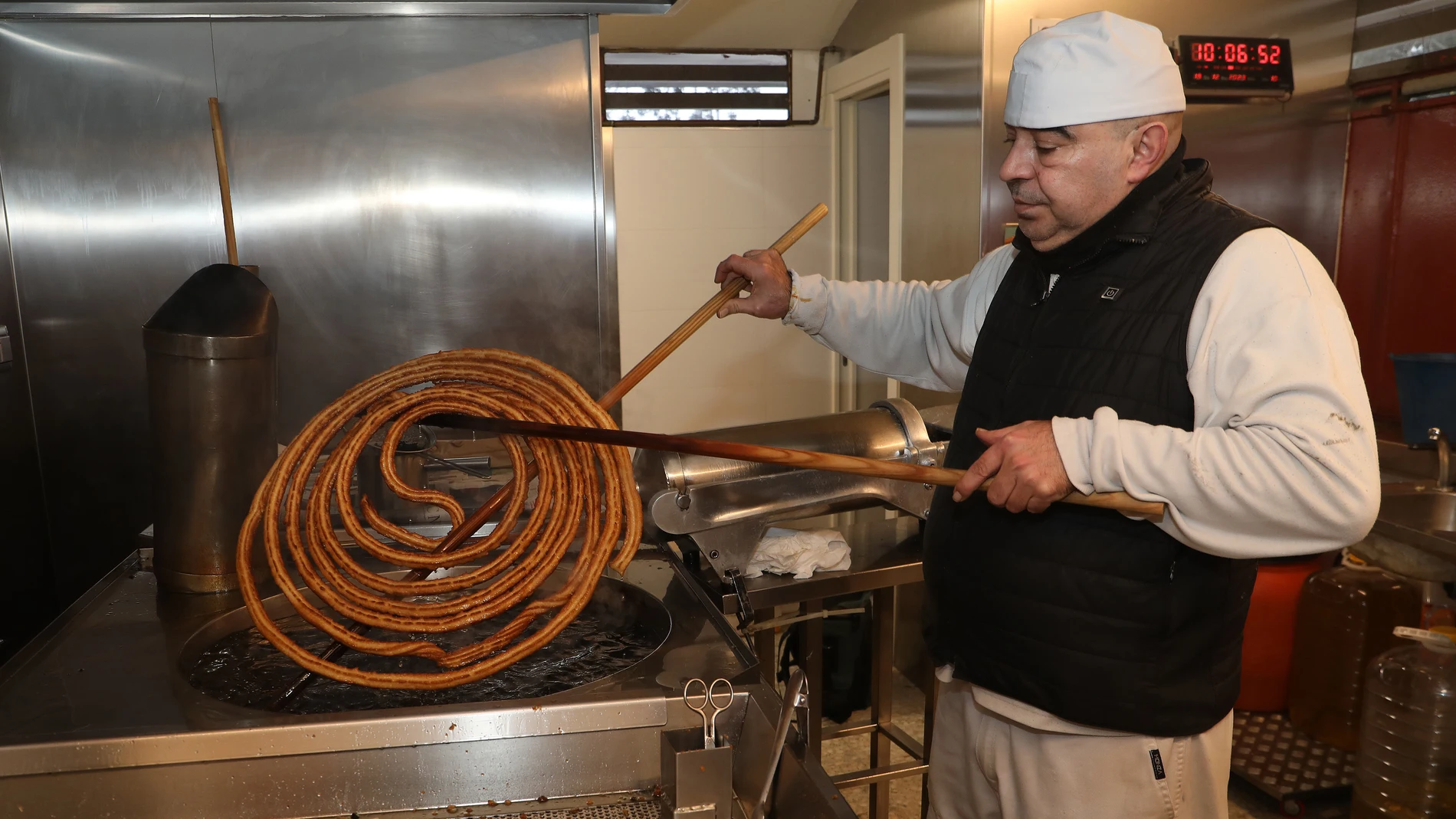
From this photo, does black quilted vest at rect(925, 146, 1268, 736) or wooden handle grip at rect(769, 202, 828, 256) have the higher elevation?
wooden handle grip at rect(769, 202, 828, 256)

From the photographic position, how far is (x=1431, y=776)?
2562mm

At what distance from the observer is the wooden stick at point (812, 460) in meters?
1.34

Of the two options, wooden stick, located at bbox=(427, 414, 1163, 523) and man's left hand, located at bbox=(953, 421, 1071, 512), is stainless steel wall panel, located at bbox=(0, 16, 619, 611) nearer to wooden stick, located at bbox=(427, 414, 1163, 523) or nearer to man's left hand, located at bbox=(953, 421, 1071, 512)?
wooden stick, located at bbox=(427, 414, 1163, 523)

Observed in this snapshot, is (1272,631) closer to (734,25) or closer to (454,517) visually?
(454,517)

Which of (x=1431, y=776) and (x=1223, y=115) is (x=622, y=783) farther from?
(x=1223, y=115)

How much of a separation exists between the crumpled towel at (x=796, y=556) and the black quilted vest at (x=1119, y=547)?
0.59 meters

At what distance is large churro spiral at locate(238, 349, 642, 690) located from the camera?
153 cm

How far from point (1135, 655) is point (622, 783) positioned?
0.78 metres

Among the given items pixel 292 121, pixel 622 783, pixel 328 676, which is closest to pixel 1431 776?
pixel 622 783

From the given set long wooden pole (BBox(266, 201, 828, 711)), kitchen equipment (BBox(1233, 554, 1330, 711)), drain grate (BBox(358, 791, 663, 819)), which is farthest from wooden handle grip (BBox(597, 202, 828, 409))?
kitchen equipment (BBox(1233, 554, 1330, 711))

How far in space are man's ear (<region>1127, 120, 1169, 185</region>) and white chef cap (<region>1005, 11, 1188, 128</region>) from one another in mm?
30

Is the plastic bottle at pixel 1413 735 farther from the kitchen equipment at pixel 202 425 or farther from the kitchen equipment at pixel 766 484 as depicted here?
the kitchen equipment at pixel 202 425

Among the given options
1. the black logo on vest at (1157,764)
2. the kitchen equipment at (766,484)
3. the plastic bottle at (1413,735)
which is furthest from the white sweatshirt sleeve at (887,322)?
the plastic bottle at (1413,735)

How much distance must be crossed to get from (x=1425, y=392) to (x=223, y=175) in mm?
3298
